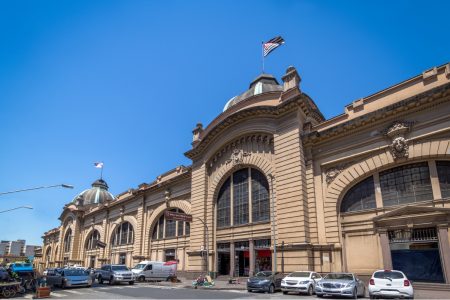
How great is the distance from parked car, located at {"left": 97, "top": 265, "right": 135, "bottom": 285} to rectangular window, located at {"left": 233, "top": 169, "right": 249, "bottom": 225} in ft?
34.9

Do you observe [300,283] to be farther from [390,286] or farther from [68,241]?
[68,241]

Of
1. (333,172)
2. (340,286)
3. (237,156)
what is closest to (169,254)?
(237,156)

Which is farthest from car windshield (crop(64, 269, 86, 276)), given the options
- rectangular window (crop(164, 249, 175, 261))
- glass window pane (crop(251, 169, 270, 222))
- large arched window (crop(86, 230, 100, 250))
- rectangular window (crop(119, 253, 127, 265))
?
large arched window (crop(86, 230, 100, 250))

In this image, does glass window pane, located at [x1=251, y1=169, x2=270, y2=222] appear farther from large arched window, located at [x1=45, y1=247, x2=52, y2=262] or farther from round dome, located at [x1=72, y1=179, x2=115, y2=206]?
large arched window, located at [x1=45, y1=247, x2=52, y2=262]

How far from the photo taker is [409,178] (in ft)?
Answer: 71.6

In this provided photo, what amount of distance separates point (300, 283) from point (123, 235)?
39.7 m

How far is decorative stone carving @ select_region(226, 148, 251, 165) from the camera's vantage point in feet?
106

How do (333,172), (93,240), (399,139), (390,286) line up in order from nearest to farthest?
(390,286)
(399,139)
(333,172)
(93,240)

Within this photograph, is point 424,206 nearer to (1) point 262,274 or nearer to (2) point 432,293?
(2) point 432,293

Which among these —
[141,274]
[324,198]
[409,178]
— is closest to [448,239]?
[409,178]

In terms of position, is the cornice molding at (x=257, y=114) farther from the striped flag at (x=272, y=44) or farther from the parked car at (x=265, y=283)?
the parked car at (x=265, y=283)

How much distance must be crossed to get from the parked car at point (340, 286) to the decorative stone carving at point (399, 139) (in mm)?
8993

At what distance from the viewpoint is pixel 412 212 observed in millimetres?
20828

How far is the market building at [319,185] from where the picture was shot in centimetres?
2084
